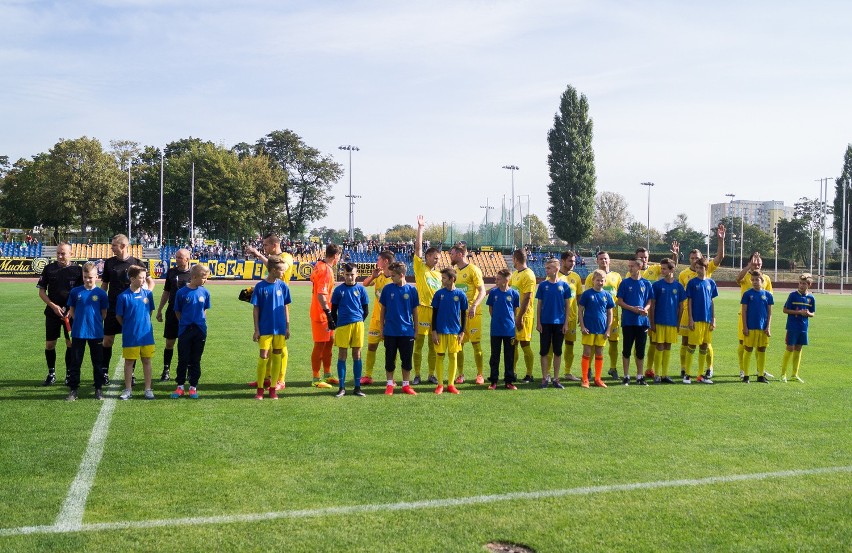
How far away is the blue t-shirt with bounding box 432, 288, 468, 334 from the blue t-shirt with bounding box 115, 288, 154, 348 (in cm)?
366

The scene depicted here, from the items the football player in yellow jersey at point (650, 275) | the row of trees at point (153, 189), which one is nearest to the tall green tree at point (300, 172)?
the row of trees at point (153, 189)

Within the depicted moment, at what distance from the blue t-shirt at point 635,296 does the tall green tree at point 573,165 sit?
59.8 m

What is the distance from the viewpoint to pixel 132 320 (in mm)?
8891

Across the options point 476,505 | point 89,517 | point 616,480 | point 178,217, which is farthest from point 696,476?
point 178,217

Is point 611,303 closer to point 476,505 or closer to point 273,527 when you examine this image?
point 476,505

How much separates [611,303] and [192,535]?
296 inches

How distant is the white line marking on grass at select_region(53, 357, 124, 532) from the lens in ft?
15.7

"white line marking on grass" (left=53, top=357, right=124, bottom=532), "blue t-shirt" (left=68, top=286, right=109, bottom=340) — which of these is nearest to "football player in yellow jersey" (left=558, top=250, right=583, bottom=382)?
"blue t-shirt" (left=68, top=286, right=109, bottom=340)

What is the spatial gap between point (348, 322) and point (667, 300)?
4910mm

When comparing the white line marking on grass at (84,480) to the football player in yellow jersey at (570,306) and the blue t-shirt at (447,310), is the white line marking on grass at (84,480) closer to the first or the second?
the blue t-shirt at (447,310)

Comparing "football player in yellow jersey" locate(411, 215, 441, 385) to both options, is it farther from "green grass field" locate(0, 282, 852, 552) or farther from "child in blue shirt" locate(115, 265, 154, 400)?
"child in blue shirt" locate(115, 265, 154, 400)

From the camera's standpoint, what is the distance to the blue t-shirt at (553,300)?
10.3 meters

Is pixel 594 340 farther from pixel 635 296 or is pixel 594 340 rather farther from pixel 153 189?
pixel 153 189

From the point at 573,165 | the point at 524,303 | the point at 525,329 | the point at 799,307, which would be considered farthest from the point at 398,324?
the point at 573,165
